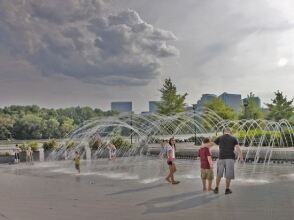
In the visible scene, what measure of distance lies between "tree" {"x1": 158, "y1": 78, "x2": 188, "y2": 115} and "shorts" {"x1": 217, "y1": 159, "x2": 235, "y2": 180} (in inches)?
1784

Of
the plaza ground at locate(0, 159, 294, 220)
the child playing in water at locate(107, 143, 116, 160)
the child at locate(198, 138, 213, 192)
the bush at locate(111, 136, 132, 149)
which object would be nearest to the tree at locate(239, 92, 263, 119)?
the bush at locate(111, 136, 132, 149)

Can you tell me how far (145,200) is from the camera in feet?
41.1

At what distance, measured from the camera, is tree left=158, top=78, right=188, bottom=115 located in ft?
195

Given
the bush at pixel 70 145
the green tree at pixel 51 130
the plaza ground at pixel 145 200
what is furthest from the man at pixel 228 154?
the green tree at pixel 51 130

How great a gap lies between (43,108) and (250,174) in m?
119

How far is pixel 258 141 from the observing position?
3612 centimetres

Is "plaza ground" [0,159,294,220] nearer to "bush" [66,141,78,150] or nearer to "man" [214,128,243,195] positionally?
"man" [214,128,243,195]

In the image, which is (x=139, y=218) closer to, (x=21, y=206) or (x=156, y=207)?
(x=156, y=207)

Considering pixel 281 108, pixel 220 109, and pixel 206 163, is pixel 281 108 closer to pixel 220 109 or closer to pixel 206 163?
pixel 220 109

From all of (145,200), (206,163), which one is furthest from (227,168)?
(145,200)

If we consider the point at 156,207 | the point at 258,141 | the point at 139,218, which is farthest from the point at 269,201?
the point at 258,141

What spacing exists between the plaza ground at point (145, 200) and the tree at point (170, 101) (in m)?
41.1

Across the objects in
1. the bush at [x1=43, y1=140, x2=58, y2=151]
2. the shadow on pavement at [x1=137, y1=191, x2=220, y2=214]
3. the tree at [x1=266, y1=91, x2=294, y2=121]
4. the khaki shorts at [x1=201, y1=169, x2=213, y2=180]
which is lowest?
the shadow on pavement at [x1=137, y1=191, x2=220, y2=214]

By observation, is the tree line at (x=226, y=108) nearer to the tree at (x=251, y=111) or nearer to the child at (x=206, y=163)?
the tree at (x=251, y=111)
